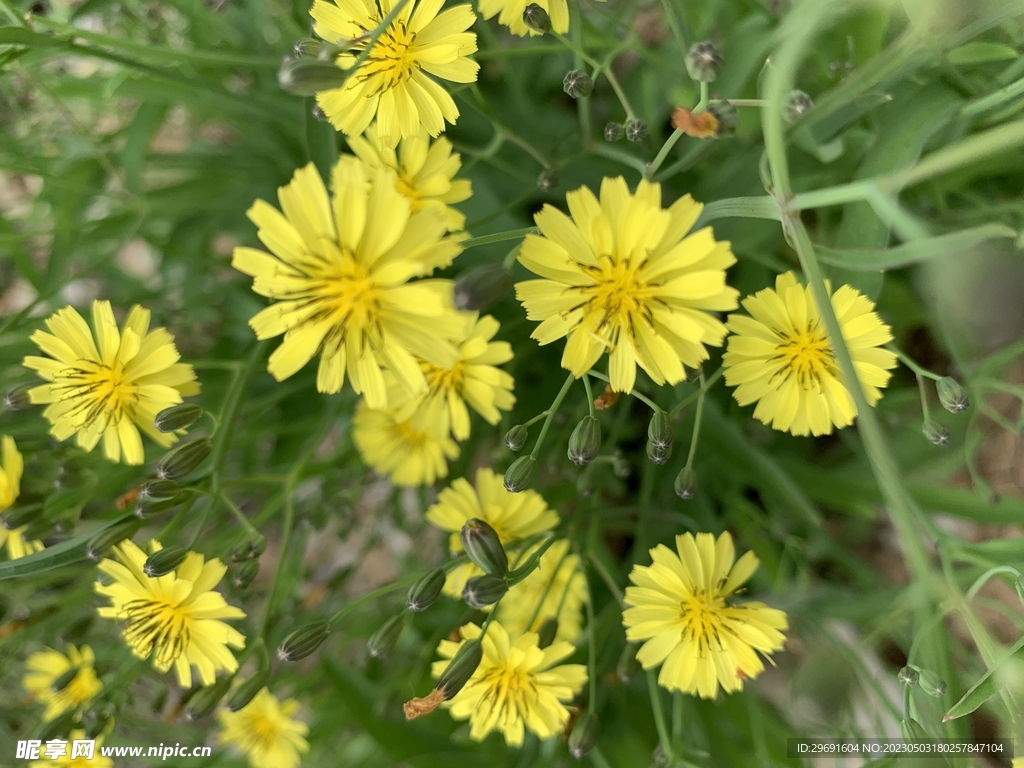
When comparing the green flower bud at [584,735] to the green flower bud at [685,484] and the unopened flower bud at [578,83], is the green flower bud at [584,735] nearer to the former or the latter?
the green flower bud at [685,484]

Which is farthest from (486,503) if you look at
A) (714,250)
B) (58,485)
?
(58,485)

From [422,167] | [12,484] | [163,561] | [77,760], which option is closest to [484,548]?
[163,561]

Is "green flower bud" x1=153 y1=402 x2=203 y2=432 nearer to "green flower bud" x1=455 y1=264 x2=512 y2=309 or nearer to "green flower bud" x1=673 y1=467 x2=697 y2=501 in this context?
"green flower bud" x1=455 y1=264 x2=512 y2=309

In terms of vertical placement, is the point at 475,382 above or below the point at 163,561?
above

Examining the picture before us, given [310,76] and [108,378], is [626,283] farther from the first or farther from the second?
[108,378]

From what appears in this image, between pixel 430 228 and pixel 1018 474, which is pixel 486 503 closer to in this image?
pixel 430 228
